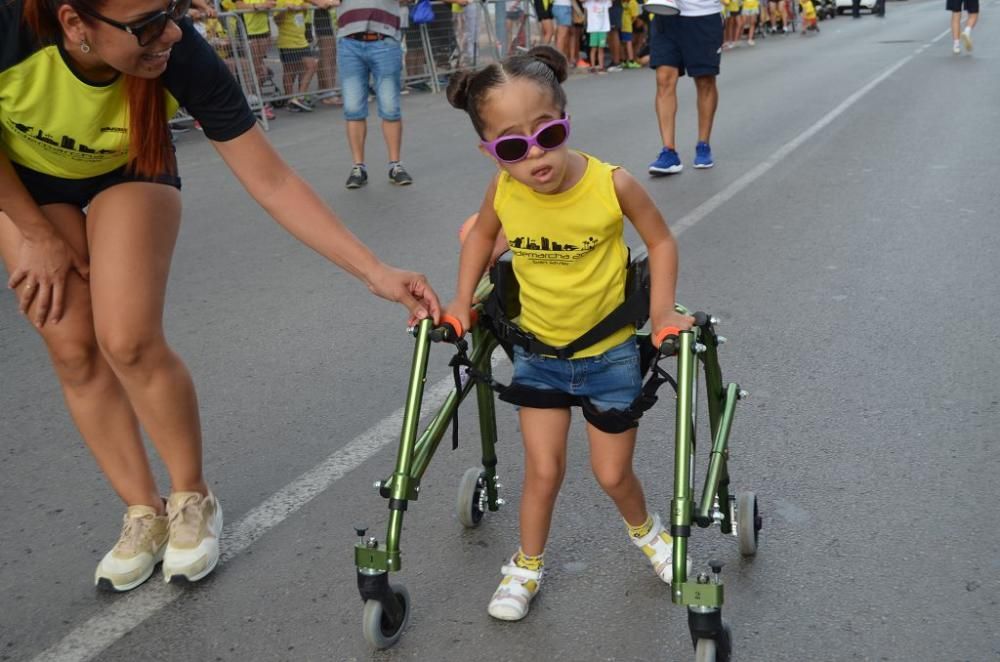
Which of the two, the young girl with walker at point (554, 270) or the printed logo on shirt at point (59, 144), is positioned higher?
the printed logo on shirt at point (59, 144)

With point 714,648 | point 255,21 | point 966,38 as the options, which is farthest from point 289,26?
point 714,648

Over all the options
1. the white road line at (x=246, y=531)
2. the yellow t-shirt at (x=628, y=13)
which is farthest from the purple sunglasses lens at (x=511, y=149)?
the yellow t-shirt at (x=628, y=13)

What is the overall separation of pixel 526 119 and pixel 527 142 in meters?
0.06

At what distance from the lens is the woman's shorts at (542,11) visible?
19141mm

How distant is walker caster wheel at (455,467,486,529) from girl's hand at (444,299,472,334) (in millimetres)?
641

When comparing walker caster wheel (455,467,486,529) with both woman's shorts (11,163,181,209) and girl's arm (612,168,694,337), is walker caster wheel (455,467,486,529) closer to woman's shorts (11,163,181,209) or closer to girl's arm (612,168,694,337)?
girl's arm (612,168,694,337)

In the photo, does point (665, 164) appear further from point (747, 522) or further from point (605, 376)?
point (605, 376)

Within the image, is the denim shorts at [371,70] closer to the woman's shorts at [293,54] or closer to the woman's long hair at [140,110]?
the woman's shorts at [293,54]

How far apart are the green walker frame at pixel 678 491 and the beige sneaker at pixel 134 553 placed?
79 cm

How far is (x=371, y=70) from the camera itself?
30.6 feet

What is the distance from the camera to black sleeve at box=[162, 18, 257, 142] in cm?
294

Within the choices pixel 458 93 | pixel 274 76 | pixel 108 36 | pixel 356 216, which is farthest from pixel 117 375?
pixel 274 76

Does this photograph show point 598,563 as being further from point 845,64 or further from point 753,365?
point 845,64

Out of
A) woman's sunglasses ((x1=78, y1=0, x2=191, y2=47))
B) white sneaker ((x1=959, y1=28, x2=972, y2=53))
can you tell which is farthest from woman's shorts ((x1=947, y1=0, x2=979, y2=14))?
woman's sunglasses ((x1=78, y1=0, x2=191, y2=47))
